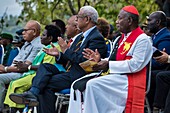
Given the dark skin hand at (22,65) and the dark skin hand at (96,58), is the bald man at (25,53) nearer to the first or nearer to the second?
the dark skin hand at (22,65)

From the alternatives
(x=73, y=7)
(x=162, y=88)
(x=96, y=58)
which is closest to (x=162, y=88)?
(x=162, y=88)

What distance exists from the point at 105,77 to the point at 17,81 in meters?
2.02

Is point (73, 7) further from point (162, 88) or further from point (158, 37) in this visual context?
point (162, 88)

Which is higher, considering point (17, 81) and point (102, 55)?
point (102, 55)

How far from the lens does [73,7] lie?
1523 cm

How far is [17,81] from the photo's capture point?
24.2 ft

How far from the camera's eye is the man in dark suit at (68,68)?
6434mm

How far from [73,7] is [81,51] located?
29.3 feet

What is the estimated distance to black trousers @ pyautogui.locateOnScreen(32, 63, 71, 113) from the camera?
6730mm

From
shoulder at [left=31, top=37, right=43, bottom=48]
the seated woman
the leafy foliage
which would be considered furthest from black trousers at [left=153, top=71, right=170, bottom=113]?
the leafy foliage

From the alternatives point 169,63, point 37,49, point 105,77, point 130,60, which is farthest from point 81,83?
point 37,49

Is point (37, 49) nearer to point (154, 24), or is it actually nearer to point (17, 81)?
point (17, 81)

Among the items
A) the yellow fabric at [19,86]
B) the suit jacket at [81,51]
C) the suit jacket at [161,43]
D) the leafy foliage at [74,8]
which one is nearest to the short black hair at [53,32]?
the yellow fabric at [19,86]

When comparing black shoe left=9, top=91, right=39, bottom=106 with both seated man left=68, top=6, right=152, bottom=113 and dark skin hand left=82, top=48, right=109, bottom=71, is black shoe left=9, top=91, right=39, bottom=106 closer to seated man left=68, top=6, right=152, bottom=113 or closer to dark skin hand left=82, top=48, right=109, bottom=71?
seated man left=68, top=6, right=152, bottom=113
